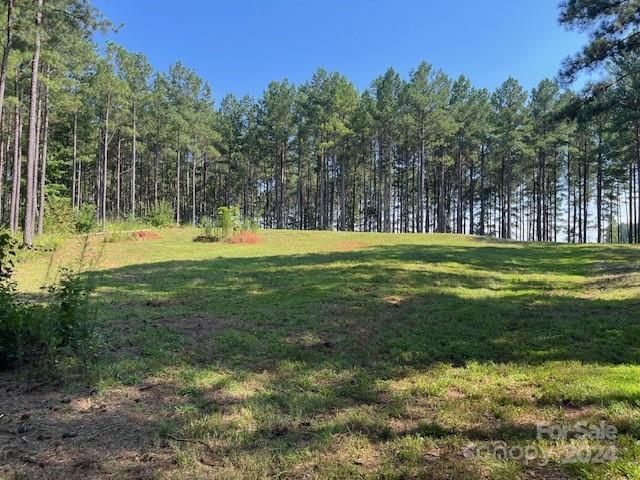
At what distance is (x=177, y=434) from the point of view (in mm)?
2471

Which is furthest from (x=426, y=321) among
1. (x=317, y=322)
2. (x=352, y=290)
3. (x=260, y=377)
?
(x=260, y=377)

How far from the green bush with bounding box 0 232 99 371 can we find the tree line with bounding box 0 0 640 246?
19.6 meters

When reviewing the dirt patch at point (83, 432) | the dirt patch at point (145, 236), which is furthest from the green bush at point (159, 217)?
the dirt patch at point (83, 432)

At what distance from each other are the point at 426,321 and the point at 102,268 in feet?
22.5

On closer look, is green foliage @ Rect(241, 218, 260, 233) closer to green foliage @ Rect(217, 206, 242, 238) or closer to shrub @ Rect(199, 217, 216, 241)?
green foliage @ Rect(217, 206, 242, 238)

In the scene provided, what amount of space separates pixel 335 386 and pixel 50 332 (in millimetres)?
2213

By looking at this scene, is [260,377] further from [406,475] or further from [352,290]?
[352,290]

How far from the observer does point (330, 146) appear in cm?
3453

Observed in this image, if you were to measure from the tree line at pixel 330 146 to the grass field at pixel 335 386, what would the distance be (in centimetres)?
1822

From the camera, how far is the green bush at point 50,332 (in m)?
3.42

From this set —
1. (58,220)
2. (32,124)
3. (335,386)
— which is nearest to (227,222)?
(32,124)

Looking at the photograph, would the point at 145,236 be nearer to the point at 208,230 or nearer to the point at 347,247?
the point at 208,230

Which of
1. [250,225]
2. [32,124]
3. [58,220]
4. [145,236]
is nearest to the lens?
[32,124]

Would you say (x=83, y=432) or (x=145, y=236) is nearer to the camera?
(x=83, y=432)
